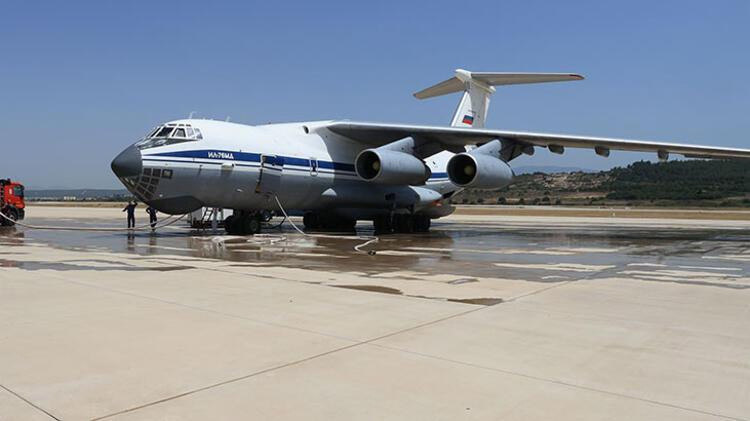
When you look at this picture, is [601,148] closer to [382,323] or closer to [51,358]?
[382,323]

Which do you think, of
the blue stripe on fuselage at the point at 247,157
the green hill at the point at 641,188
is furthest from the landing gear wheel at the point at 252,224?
the green hill at the point at 641,188

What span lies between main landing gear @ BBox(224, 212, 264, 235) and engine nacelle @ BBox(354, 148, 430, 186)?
10.2 ft

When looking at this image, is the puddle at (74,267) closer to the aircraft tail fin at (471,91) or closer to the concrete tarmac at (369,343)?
the concrete tarmac at (369,343)

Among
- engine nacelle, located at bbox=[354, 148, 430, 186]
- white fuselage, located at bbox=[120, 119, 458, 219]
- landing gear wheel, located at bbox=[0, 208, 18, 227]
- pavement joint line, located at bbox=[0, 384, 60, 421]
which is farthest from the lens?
landing gear wheel, located at bbox=[0, 208, 18, 227]

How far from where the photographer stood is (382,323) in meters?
5.19

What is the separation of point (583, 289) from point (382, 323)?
312 cm

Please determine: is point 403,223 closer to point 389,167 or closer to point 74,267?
point 389,167

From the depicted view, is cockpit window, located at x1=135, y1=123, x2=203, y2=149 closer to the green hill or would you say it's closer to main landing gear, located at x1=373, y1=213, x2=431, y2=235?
main landing gear, located at x1=373, y1=213, x2=431, y2=235

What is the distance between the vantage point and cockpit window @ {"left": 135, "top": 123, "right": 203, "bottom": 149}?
46.8 feet

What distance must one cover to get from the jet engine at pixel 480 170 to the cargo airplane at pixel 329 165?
3 centimetres

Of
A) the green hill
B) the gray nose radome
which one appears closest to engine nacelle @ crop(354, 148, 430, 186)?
the gray nose radome

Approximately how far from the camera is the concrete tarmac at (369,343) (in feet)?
10.7

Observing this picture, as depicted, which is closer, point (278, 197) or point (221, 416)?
point (221, 416)

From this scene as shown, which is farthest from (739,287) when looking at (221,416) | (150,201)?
(150,201)
